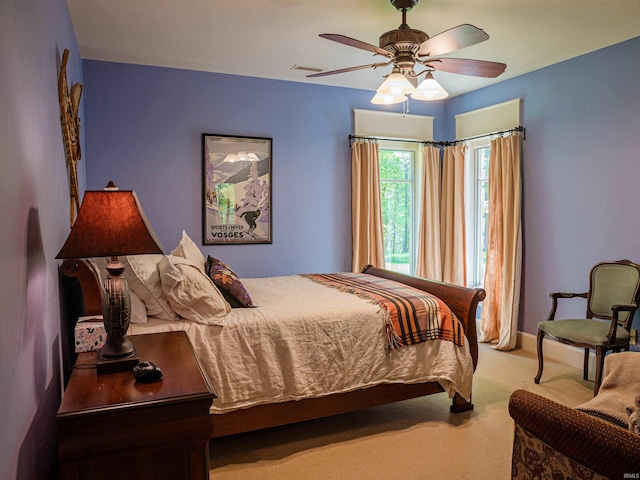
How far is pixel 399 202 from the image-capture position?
566 centimetres

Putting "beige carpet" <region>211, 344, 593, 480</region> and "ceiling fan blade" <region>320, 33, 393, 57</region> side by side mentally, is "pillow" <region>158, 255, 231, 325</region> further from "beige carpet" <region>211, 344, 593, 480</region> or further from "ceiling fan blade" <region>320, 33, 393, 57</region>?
"ceiling fan blade" <region>320, 33, 393, 57</region>

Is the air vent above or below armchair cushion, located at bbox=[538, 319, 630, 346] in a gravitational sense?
A: above

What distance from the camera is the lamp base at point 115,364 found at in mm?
1796

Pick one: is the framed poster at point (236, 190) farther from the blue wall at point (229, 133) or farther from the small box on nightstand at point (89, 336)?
the small box on nightstand at point (89, 336)

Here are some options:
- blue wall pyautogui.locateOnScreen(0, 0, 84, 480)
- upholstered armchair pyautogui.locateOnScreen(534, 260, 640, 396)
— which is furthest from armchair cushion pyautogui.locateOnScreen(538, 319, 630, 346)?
blue wall pyautogui.locateOnScreen(0, 0, 84, 480)

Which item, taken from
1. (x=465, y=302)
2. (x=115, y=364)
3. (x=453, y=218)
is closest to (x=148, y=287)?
(x=115, y=364)

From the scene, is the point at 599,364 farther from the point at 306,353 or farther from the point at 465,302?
the point at 306,353

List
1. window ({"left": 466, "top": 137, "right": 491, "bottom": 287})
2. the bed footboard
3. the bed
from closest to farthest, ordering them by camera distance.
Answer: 1. the bed
2. the bed footboard
3. window ({"left": 466, "top": 137, "right": 491, "bottom": 287})

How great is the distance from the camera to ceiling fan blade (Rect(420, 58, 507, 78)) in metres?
2.96

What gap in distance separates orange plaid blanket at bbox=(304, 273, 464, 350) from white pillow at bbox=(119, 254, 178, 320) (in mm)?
1257

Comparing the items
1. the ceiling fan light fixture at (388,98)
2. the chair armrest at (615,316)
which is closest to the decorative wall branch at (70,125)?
the ceiling fan light fixture at (388,98)

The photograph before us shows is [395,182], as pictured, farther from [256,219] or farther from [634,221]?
[634,221]

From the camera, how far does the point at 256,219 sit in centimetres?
488

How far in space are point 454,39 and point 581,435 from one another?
81.7 inches
